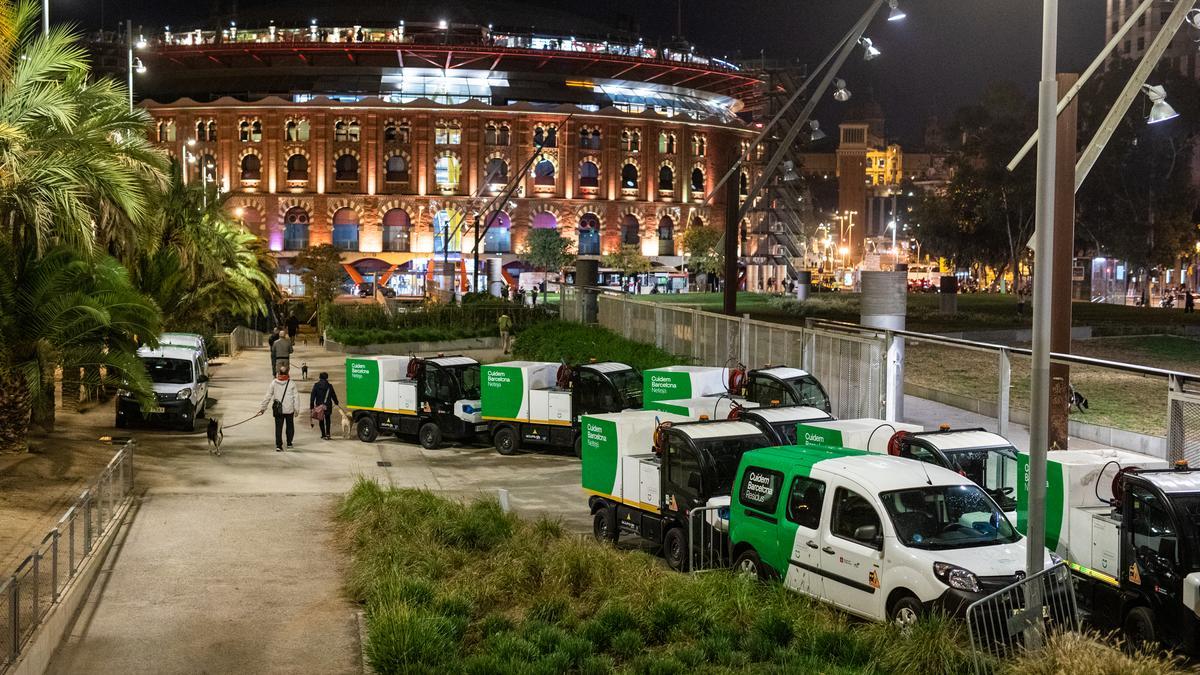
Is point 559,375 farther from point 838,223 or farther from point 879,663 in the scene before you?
point 838,223

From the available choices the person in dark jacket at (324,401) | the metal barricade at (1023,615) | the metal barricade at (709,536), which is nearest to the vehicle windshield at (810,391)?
the metal barricade at (709,536)

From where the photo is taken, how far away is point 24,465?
778 inches

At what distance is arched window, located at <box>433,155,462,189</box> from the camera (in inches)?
4274

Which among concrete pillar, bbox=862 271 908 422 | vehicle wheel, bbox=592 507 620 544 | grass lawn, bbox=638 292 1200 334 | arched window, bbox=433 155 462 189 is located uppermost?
arched window, bbox=433 155 462 189

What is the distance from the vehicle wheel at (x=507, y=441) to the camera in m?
26.0

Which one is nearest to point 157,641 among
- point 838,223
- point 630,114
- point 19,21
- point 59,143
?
point 59,143

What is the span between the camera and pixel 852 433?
17.6 meters

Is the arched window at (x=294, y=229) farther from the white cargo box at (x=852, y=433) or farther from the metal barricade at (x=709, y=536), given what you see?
the metal barricade at (x=709, y=536)

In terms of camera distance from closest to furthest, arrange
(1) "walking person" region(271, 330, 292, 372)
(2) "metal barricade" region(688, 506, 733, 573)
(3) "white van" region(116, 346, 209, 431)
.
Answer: (2) "metal barricade" region(688, 506, 733, 573), (3) "white van" region(116, 346, 209, 431), (1) "walking person" region(271, 330, 292, 372)

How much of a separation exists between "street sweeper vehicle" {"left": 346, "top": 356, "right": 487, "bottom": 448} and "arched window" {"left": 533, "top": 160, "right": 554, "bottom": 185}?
84.1 metres

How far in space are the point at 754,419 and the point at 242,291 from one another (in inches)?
1370

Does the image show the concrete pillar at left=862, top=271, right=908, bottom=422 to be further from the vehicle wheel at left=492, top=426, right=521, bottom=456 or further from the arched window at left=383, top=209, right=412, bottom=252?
the arched window at left=383, top=209, right=412, bottom=252

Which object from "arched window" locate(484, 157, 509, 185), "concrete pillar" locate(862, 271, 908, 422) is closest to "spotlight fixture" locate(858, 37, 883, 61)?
"concrete pillar" locate(862, 271, 908, 422)

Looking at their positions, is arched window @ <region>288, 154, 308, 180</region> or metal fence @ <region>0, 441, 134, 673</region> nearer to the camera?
metal fence @ <region>0, 441, 134, 673</region>
